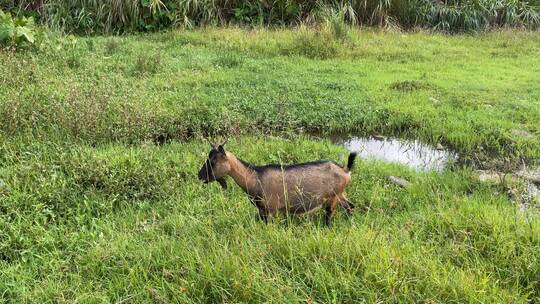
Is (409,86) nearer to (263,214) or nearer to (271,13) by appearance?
(263,214)

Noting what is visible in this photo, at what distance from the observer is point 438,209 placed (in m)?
3.55

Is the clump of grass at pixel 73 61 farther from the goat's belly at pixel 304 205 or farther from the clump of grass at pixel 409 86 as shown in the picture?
the goat's belly at pixel 304 205

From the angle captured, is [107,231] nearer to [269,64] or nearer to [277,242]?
[277,242]

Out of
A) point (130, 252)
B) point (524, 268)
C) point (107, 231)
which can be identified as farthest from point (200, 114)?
point (524, 268)

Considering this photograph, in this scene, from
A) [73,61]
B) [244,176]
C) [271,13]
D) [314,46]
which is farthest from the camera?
[271,13]

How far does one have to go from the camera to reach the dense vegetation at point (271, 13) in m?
10.6

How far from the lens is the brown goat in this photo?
11.5 feet

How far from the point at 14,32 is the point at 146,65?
6.37 feet

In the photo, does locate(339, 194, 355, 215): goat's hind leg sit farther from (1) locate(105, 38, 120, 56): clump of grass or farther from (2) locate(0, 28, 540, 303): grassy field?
(1) locate(105, 38, 120, 56): clump of grass

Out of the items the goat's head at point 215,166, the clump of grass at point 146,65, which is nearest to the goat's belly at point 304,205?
the goat's head at point 215,166

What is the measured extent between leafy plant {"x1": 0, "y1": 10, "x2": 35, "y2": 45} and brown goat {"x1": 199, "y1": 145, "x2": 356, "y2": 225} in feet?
18.2

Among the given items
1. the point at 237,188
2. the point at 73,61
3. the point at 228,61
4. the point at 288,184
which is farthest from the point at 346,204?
the point at 73,61

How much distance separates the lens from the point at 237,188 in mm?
4281

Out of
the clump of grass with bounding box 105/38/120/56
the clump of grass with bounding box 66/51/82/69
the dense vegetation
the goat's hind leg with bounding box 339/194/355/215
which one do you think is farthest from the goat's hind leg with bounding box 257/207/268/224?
the dense vegetation
